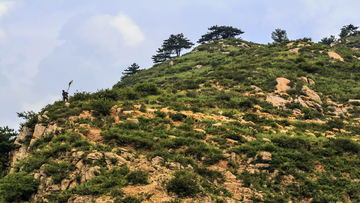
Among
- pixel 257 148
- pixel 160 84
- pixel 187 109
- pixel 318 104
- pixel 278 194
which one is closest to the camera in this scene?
pixel 278 194

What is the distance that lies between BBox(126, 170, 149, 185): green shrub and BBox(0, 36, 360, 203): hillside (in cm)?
4

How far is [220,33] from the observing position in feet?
274

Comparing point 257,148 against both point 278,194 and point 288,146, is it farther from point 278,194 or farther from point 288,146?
point 278,194

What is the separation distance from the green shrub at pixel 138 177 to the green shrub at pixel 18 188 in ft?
13.3

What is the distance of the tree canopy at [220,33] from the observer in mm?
82438

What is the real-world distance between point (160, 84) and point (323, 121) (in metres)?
27.6

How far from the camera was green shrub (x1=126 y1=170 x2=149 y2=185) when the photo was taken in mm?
11137

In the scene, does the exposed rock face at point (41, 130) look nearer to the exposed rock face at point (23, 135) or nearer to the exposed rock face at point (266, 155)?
the exposed rock face at point (23, 135)

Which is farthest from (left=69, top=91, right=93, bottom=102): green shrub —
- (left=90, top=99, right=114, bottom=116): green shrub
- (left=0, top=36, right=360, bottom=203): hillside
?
(left=90, top=99, right=114, bottom=116): green shrub

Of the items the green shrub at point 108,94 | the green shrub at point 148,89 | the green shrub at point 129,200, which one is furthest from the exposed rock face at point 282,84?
the green shrub at point 129,200

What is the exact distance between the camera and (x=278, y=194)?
12297 mm

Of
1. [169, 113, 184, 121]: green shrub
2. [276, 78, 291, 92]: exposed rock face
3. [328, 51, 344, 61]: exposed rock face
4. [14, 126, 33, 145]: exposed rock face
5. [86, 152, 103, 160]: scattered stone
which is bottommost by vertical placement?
[86, 152, 103, 160]: scattered stone

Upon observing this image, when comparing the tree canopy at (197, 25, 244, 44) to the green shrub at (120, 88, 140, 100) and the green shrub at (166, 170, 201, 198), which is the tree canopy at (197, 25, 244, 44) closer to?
the green shrub at (120, 88, 140, 100)

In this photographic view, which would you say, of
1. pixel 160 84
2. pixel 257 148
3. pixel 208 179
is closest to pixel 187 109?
pixel 257 148
